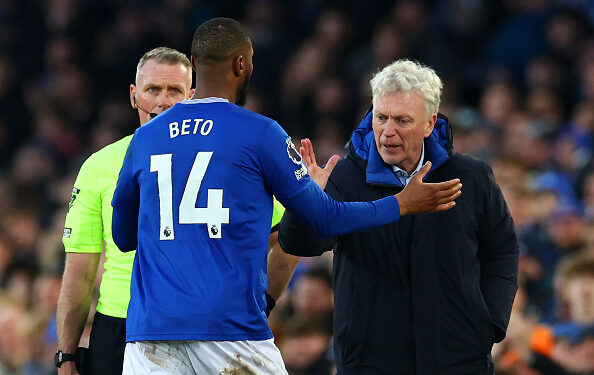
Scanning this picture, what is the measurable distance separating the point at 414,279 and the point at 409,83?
74cm

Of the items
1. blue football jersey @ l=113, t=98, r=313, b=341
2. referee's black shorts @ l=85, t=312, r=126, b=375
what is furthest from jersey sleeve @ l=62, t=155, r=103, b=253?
blue football jersey @ l=113, t=98, r=313, b=341

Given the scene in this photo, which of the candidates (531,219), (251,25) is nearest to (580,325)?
(531,219)

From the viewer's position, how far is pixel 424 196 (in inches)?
153

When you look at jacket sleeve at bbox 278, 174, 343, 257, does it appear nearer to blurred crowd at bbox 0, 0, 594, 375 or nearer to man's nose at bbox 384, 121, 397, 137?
man's nose at bbox 384, 121, 397, 137

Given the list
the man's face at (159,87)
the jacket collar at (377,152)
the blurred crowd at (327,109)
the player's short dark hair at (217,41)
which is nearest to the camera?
the player's short dark hair at (217,41)

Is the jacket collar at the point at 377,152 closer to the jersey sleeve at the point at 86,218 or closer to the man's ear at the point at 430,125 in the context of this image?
the man's ear at the point at 430,125

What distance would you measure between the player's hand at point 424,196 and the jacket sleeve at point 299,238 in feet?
1.18

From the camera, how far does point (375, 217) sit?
3818 millimetres

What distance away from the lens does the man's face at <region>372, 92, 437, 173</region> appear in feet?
14.1

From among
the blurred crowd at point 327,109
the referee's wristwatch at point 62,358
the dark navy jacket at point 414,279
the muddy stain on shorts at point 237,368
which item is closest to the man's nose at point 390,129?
the dark navy jacket at point 414,279

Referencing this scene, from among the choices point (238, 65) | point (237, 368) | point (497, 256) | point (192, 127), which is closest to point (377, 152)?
point (497, 256)

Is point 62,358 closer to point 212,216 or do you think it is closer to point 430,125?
point 212,216

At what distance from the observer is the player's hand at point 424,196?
3.88m

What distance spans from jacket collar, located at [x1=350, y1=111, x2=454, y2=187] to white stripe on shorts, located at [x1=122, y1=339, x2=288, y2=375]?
2.93ft
